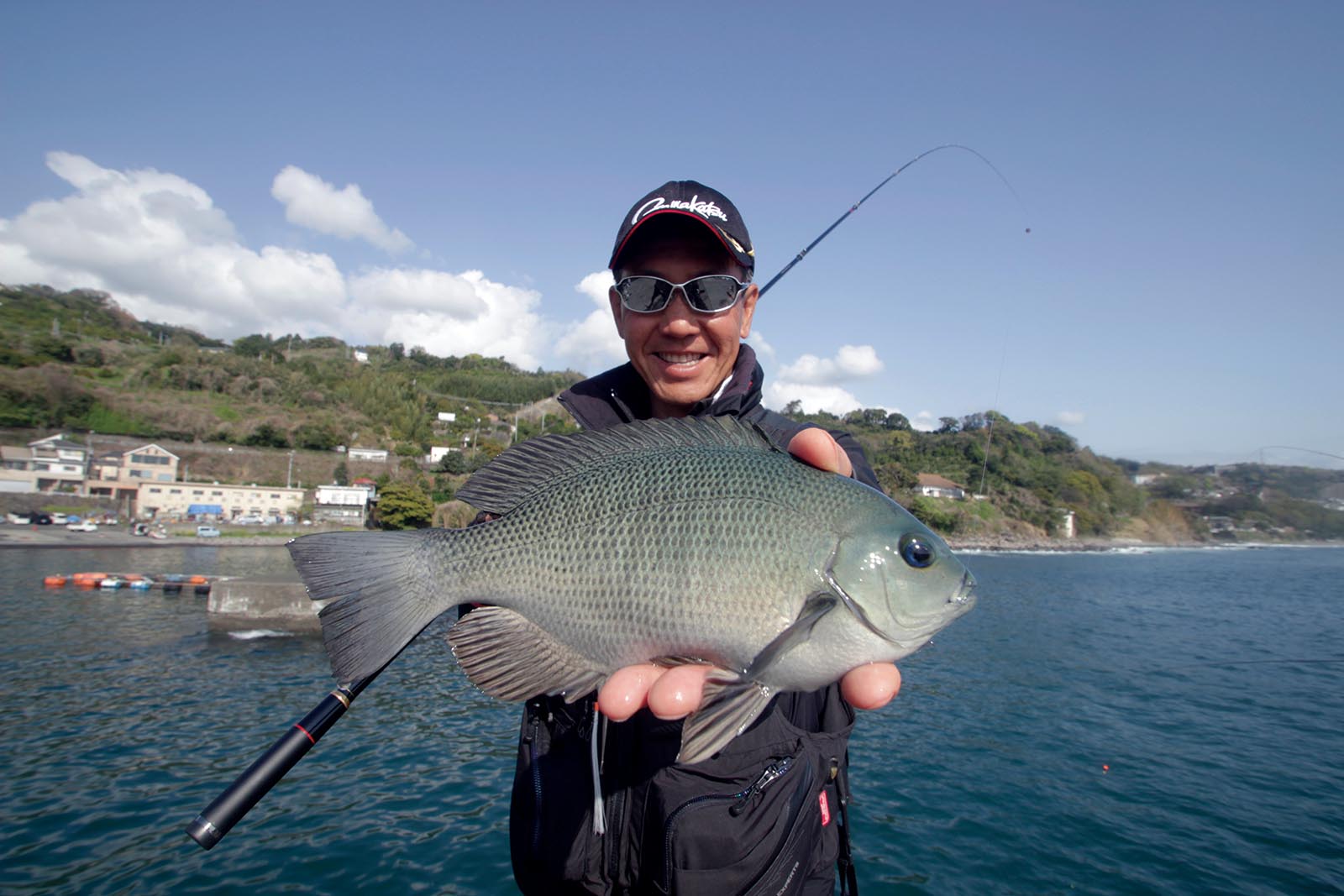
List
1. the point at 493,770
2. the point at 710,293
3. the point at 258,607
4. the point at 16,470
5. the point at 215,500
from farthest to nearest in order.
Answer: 1. the point at 215,500
2. the point at 16,470
3. the point at 258,607
4. the point at 493,770
5. the point at 710,293

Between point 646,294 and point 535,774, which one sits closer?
point 535,774

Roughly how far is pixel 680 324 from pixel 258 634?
78.7ft

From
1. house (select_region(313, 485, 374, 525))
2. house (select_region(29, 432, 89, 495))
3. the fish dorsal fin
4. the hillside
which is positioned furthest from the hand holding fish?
house (select_region(29, 432, 89, 495))

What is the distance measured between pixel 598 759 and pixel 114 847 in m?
10.6

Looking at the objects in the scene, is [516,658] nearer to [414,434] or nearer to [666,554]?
[666,554]

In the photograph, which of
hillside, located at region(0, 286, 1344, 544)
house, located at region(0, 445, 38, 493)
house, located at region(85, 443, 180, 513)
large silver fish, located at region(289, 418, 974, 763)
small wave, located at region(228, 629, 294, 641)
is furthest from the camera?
hillside, located at region(0, 286, 1344, 544)

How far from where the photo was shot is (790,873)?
1.97 meters

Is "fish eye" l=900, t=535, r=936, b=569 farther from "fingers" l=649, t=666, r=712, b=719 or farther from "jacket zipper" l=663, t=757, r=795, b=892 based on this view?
Answer: "jacket zipper" l=663, t=757, r=795, b=892

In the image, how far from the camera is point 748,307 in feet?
9.04

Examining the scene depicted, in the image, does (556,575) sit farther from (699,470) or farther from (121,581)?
(121,581)

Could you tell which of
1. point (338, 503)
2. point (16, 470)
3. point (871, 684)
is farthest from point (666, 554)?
point (16, 470)

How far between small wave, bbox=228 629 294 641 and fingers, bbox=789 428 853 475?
2378 cm

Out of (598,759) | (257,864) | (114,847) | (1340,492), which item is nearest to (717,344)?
(598,759)

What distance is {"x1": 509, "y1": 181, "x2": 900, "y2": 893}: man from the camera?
1878 millimetres
